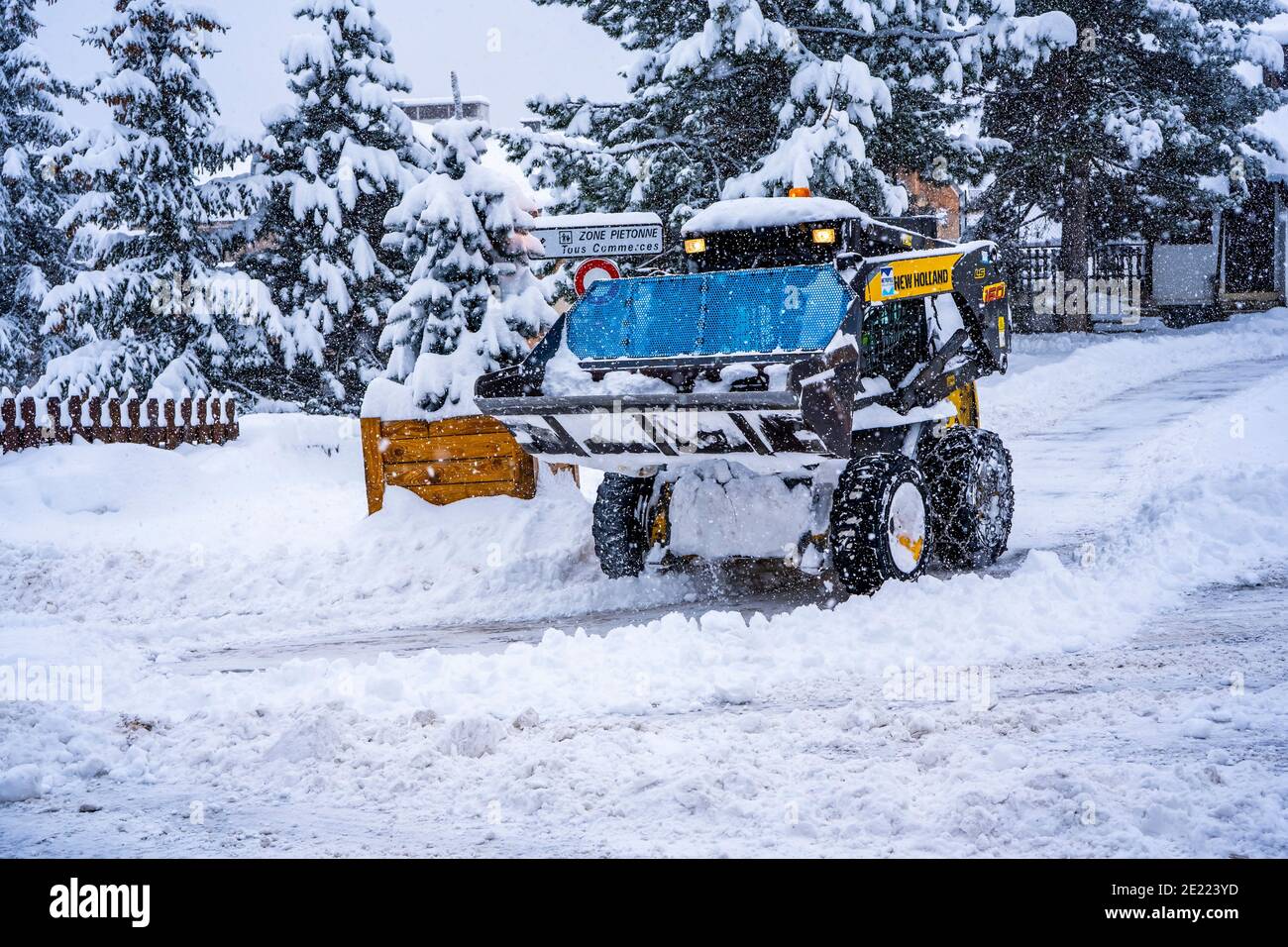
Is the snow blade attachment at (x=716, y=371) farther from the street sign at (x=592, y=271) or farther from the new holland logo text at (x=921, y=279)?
the street sign at (x=592, y=271)

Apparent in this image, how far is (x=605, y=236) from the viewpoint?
35.3 feet

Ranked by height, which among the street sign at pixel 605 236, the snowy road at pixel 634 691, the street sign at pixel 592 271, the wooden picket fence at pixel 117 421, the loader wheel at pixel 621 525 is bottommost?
the snowy road at pixel 634 691

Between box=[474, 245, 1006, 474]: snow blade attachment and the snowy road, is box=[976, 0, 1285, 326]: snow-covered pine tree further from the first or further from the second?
box=[474, 245, 1006, 474]: snow blade attachment

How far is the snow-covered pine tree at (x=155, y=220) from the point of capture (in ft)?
57.8

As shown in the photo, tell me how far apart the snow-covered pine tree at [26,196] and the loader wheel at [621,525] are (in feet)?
56.5

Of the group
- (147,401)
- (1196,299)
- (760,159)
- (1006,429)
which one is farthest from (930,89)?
(1196,299)

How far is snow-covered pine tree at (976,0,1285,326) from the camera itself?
23.2m

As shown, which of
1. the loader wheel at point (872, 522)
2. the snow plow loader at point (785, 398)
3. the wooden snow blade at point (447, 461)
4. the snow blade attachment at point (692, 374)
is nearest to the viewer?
the snow blade attachment at point (692, 374)

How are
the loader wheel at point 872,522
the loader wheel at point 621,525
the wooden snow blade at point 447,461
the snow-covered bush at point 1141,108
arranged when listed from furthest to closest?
the snow-covered bush at point 1141,108, the wooden snow blade at point 447,461, the loader wheel at point 621,525, the loader wheel at point 872,522

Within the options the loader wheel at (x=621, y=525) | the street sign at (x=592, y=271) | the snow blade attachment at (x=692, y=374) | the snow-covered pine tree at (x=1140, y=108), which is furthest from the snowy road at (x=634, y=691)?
the snow-covered pine tree at (x=1140, y=108)

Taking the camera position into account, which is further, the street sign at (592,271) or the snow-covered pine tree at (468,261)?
the street sign at (592,271)
